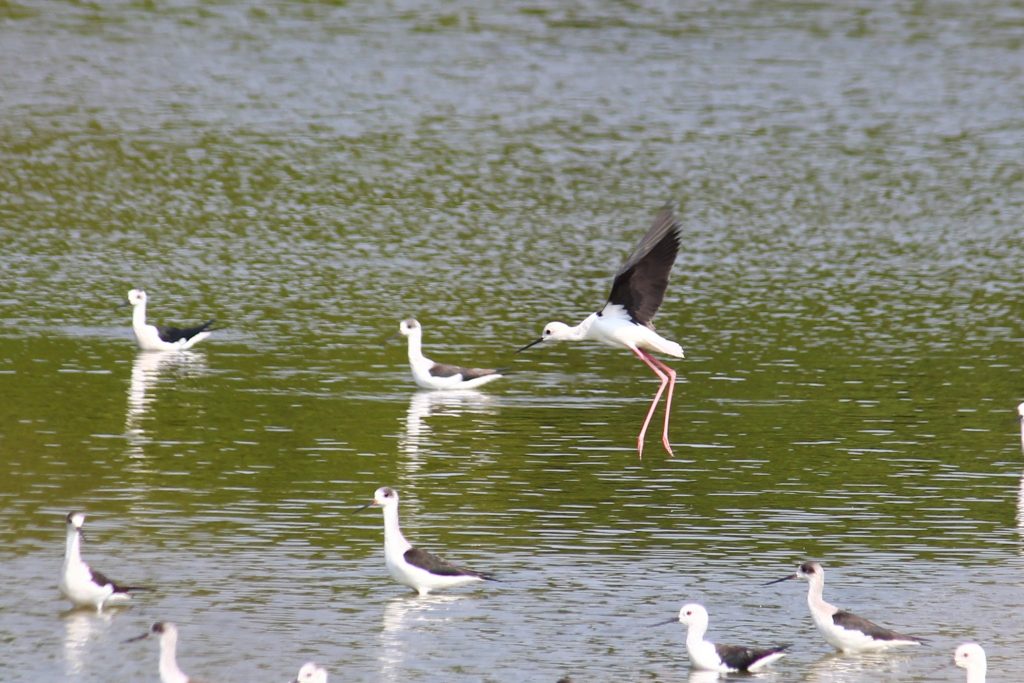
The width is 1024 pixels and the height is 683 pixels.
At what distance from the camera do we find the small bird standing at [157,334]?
23.5 m

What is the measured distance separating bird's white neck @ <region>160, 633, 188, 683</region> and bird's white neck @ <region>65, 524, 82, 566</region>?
1.70m

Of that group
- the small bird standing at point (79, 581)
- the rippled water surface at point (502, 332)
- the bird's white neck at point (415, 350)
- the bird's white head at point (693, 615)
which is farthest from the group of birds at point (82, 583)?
the bird's white neck at point (415, 350)

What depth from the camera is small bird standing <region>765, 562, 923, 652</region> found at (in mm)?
12352

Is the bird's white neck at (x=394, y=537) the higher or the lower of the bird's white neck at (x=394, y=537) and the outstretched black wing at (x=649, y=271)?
the lower

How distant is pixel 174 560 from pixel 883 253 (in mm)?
18771

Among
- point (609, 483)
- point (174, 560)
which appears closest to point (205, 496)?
point (174, 560)

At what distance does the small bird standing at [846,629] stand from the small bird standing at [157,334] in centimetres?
1225

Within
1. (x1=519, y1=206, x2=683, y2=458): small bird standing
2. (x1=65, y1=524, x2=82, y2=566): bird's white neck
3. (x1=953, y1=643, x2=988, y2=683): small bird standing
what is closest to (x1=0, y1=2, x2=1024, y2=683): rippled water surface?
(x1=65, y1=524, x2=82, y2=566): bird's white neck

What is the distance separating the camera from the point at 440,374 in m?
21.4

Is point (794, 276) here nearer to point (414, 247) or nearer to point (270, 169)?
point (414, 247)

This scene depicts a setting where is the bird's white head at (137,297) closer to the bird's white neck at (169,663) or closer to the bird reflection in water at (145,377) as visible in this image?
the bird reflection in water at (145,377)

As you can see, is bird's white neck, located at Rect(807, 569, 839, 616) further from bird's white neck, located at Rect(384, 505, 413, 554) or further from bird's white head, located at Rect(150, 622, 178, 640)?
bird's white head, located at Rect(150, 622, 178, 640)

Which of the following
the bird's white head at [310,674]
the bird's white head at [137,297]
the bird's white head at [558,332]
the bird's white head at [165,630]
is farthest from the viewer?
the bird's white head at [137,297]

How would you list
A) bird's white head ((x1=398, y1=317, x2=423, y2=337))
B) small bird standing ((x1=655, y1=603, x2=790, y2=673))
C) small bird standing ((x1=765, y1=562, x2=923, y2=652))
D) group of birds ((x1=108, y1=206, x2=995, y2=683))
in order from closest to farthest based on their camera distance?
group of birds ((x1=108, y1=206, x2=995, y2=683))
small bird standing ((x1=655, y1=603, x2=790, y2=673))
small bird standing ((x1=765, y1=562, x2=923, y2=652))
bird's white head ((x1=398, y1=317, x2=423, y2=337))
